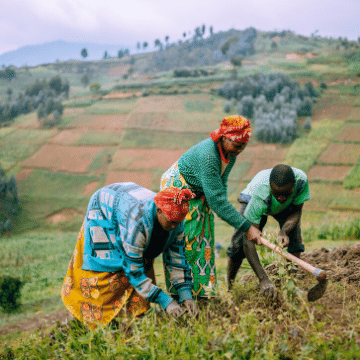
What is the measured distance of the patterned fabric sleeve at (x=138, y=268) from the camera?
236 cm

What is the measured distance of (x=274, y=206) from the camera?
3.03 meters

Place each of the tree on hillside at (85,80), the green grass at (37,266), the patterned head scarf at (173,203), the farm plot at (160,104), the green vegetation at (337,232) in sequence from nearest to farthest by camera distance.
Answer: the patterned head scarf at (173,203) → the green vegetation at (337,232) → the green grass at (37,266) → the farm plot at (160,104) → the tree on hillside at (85,80)

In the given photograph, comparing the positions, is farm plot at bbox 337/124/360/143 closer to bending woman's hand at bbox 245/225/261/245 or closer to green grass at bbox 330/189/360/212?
green grass at bbox 330/189/360/212

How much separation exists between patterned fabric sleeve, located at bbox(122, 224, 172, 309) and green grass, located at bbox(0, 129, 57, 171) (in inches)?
650

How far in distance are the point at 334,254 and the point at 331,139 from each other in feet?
40.4

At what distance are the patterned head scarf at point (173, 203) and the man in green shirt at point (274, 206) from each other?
0.83 m

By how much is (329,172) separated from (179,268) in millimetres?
11992

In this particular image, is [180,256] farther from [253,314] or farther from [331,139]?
[331,139]

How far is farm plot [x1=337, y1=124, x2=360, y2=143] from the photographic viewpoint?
14.7m

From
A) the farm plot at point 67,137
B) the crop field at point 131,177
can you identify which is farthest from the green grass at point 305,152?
the farm plot at point 67,137

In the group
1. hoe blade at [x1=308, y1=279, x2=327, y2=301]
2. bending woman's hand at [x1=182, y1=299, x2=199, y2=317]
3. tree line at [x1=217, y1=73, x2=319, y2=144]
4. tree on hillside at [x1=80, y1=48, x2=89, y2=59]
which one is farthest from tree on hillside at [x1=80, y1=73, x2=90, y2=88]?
hoe blade at [x1=308, y1=279, x2=327, y2=301]

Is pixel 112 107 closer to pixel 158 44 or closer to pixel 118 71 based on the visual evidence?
pixel 118 71

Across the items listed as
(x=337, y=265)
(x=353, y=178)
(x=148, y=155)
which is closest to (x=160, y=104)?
(x=148, y=155)

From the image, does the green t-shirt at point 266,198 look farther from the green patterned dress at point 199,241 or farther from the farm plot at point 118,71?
the farm plot at point 118,71
